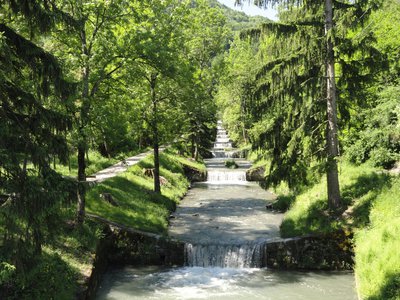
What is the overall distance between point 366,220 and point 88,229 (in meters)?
11.6

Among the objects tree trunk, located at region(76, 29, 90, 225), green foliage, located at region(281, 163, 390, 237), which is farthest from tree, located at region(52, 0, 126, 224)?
green foliage, located at region(281, 163, 390, 237)

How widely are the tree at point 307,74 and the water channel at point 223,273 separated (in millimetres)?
3764

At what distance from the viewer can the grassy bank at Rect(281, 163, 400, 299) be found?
12.9 m

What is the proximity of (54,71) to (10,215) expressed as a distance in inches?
138

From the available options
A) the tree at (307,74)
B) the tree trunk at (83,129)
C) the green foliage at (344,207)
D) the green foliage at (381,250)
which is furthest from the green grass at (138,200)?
the green foliage at (381,250)

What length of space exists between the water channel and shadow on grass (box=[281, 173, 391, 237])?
5.12ft

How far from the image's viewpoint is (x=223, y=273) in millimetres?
16781

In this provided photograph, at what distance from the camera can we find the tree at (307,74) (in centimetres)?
1667

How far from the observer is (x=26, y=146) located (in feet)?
29.6

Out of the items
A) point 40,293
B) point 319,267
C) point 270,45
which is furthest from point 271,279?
Result: point 270,45

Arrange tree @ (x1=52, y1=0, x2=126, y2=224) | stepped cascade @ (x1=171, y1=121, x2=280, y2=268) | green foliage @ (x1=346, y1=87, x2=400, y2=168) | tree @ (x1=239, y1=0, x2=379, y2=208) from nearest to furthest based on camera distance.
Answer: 1. tree @ (x1=52, y1=0, x2=126, y2=224)
2. tree @ (x1=239, y1=0, x2=379, y2=208)
3. stepped cascade @ (x1=171, y1=121, x2=280, y2=268)
4. green foliage @ (x1=346, y1=87, x2=400, y2=168)

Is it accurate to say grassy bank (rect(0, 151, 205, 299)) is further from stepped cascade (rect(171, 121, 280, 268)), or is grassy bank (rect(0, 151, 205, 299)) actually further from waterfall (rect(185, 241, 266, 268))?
waterfall (rect(185, 241, 266, 268))

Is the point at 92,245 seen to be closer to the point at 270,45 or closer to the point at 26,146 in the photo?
the point at 26,146

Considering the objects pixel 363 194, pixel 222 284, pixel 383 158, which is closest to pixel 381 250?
pixel 363 194
